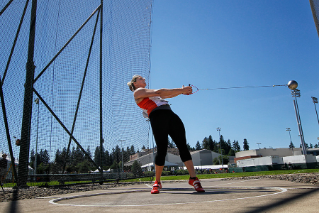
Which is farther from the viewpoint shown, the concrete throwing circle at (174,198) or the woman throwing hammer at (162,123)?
the woman throwing hammer at (162,123)

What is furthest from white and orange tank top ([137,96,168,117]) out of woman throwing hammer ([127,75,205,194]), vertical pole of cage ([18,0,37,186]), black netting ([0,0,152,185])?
vertical pole of cage ([18,0,37,186])

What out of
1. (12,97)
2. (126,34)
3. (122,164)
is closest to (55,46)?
(12,97)

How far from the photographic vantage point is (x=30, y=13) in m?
6.05

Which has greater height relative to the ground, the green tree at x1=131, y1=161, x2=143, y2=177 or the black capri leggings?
the black capri leggings

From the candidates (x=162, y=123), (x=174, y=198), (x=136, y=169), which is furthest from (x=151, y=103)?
(x=136, y=169)

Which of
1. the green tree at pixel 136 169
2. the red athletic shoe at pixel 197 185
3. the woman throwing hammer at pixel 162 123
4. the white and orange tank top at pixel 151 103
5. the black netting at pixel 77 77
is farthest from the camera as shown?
the green tree at pixel 136 169

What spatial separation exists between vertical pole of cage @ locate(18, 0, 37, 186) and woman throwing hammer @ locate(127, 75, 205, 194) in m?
3.70

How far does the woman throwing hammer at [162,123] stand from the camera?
3.06 metres

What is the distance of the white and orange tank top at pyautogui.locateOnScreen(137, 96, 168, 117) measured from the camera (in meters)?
3.18

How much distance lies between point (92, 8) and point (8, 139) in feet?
14.7

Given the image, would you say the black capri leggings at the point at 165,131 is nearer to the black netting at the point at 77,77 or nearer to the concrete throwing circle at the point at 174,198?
the concrete throwing circle at the point at 174,198

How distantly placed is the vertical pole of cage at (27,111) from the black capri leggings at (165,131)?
388 centimetres

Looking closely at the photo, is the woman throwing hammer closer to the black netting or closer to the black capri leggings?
the black capri leggings

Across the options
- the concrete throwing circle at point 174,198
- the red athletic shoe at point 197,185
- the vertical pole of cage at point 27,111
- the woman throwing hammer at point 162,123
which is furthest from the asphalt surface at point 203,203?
the vertical pole of cage at point 27,111
